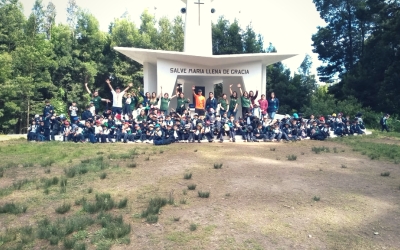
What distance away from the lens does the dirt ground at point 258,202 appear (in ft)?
17.2

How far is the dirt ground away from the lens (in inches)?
Result: 206

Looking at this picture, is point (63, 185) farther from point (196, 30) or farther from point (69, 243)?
point (196, 30)

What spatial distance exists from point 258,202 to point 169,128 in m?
7.45

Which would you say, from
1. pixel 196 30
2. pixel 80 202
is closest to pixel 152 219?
pixel 80 202

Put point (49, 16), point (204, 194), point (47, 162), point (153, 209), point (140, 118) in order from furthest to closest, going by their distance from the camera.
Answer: point (49, 16), point (140, 118), point (47, 162), point (204, 194), point (153, 209)

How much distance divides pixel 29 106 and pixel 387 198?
97.4ft

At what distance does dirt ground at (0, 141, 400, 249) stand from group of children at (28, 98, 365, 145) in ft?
10.4

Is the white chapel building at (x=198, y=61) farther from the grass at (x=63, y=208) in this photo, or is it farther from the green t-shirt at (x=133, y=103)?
the grass at (x=63, y=208)

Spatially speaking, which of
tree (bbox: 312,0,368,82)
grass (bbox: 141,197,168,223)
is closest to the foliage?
tree (bbox: 312,0,368,82)

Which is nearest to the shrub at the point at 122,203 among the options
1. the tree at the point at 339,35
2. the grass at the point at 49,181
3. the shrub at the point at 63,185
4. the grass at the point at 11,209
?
the shrub at the point at 63,185

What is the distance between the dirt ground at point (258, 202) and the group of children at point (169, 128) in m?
3.16

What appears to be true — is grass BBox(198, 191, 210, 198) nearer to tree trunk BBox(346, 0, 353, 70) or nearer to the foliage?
the foliage

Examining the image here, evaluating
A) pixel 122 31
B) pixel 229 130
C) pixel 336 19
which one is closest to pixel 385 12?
pixel 336 19

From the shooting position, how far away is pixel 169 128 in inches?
535
